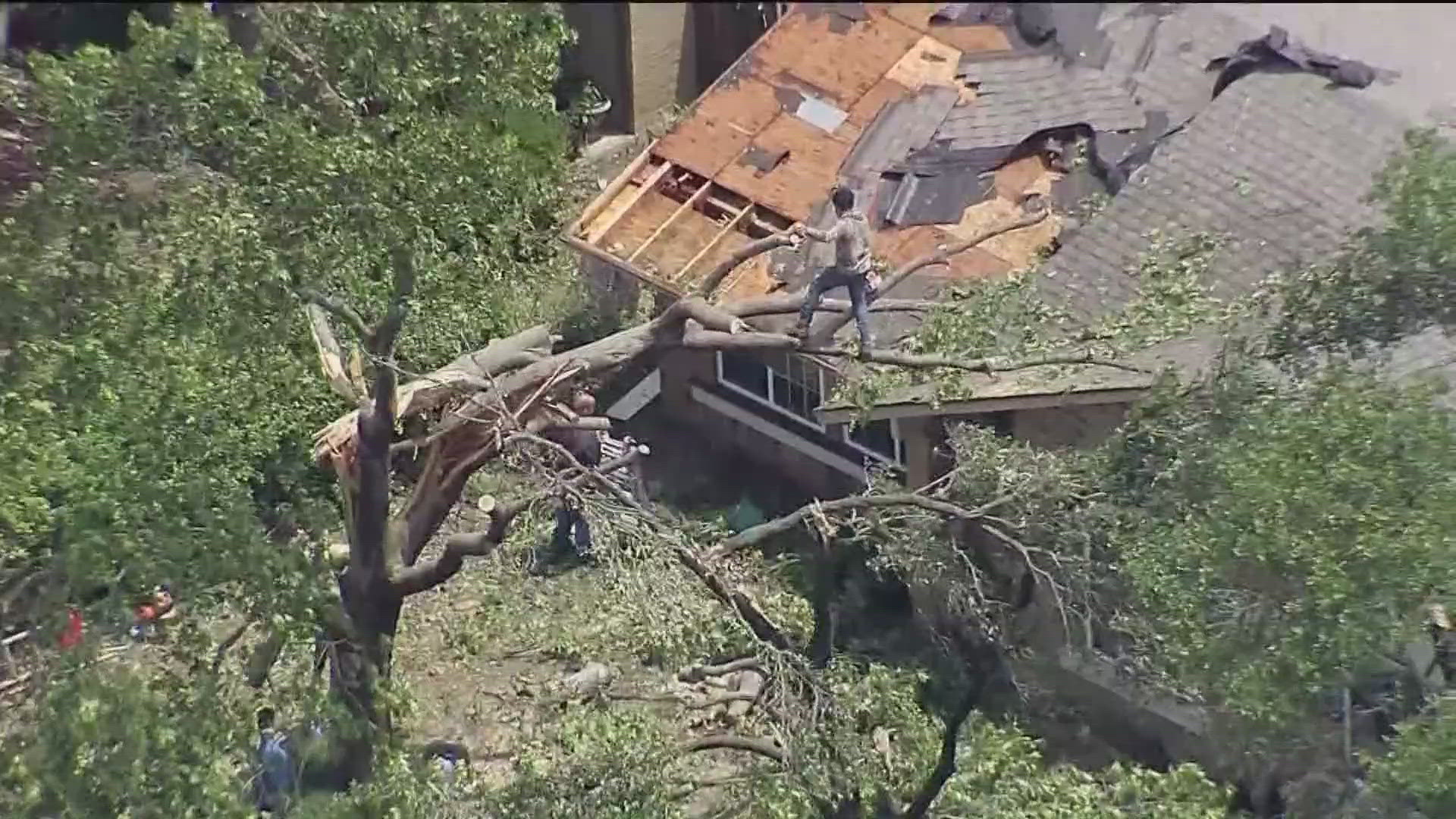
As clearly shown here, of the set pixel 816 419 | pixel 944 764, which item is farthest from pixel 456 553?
pixel 816 419

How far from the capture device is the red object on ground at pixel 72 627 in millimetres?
9320

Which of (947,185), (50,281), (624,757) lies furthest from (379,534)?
(947,185)

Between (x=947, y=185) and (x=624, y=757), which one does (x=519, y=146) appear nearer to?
(x=947, y=185)

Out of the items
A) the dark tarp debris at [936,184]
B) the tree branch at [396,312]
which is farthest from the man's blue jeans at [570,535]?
the dark tarp debris at [936,184]

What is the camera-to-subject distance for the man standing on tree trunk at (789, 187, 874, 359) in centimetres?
1030

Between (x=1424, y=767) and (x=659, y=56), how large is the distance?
1209cm

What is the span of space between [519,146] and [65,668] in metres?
5.82

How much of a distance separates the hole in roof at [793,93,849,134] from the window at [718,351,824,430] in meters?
2.11

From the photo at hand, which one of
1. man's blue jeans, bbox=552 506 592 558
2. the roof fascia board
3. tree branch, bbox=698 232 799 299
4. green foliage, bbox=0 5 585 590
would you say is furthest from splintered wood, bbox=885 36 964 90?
tree branch, bbox=698 232 799 299

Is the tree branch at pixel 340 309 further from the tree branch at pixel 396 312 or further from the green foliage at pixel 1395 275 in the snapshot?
the green foliage at pixel 1395 275

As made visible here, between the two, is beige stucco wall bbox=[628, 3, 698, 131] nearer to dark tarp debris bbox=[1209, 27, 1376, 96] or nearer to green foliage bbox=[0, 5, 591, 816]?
green foliage bbox=[0, 5, 591, 816]

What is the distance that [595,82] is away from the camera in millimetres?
18250

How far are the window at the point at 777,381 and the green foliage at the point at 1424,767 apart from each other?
608 centimetres

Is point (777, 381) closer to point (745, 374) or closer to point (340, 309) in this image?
point (745, 374)
